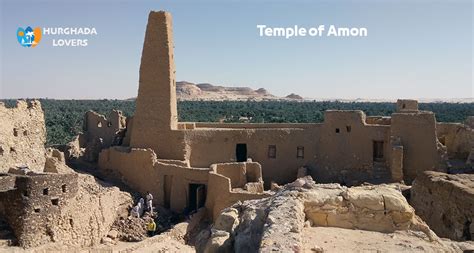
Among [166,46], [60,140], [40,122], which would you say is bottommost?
[60,140]

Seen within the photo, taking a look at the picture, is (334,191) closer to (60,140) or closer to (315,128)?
(315,128)

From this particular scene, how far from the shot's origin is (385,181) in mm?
20328

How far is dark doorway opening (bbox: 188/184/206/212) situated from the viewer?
1980 cm

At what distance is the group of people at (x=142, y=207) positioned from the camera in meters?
18.5

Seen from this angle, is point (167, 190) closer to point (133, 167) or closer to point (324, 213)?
point (133, 167)

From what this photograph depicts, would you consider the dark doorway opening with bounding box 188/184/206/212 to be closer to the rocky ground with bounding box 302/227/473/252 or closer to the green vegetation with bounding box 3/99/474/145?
the rocky ground with bounding box 302/227/473/252

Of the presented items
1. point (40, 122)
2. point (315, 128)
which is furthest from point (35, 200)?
point (315, 128)

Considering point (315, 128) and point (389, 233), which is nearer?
point (389, 233)

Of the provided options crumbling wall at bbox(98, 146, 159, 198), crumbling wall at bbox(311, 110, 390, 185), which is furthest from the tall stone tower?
crumbling wall at bbox(311, 110, 390, 185)

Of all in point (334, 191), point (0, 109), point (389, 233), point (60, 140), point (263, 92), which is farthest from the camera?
point (263, 92)

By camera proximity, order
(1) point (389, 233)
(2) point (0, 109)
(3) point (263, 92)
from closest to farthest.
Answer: (1) point (389, 233) < (2) point (0, 109) < (3) point (263, 92)

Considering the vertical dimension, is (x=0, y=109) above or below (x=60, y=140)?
above

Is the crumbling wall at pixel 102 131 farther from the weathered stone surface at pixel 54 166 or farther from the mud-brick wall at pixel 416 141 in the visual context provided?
the mud-brick wall at pixel 416 141

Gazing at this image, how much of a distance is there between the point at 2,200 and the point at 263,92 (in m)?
185
